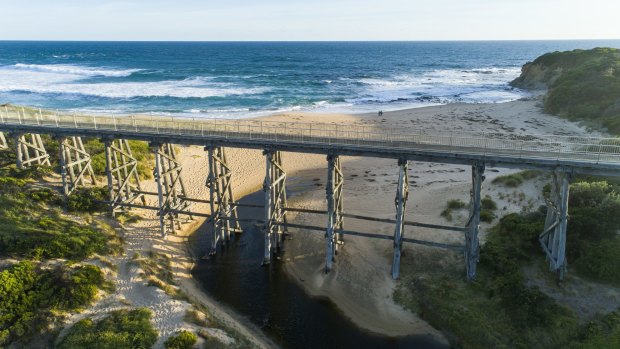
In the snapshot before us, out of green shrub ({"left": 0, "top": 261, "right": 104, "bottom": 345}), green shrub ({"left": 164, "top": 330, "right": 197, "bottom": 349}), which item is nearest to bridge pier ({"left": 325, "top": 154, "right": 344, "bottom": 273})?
green shrub ({"left": 164, "top": 330, "right": 197, "bottom": 349})

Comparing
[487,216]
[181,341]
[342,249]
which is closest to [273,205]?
[342,249]

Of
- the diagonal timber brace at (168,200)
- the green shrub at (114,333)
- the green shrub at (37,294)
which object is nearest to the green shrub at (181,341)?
the green shrub at (114,333)

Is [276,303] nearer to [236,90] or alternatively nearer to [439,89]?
[236,90]

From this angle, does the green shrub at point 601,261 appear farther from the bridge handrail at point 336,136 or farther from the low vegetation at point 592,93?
the low vegetation at point 592,93

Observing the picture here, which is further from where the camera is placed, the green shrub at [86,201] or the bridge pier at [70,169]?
the bridge pier at [70,169]

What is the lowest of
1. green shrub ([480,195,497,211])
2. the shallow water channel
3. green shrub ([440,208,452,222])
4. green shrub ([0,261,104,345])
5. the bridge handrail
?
the shallow water channel

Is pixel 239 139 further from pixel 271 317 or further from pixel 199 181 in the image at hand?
pixel 199 181

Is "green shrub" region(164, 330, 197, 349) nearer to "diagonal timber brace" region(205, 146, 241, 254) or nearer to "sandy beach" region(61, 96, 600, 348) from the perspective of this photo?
"sandy beach" region(61, 96, 600, 348)
